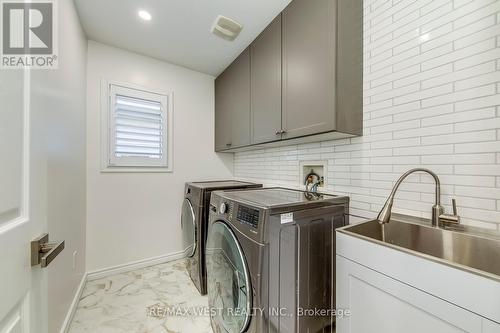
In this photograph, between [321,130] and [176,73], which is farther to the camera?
[176,73]

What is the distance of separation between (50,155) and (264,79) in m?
1.62

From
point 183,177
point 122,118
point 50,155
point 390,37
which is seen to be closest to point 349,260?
point 390,37

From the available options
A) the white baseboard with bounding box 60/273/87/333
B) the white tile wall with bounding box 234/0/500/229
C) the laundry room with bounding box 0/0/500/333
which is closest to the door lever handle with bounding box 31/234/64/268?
the laundry room with bounding box 0/0/500/333

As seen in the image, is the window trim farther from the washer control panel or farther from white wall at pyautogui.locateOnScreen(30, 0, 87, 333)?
the washer control panel

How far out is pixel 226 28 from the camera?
5.96ft

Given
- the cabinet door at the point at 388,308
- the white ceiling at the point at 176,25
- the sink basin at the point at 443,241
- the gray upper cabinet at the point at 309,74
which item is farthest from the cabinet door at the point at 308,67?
the cabinet door at the point at 388,308

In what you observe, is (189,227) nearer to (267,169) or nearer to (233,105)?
(267,169)

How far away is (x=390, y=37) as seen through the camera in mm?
1271

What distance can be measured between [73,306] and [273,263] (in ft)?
5.77

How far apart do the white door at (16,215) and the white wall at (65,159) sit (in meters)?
0.16

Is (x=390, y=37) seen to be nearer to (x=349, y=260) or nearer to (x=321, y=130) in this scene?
(x=321, y=130)

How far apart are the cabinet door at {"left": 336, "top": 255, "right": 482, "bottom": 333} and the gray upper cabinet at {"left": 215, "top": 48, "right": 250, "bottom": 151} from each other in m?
1.45

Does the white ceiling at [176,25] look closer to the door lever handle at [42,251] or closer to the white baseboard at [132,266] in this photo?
the door lever handle at [42,251]

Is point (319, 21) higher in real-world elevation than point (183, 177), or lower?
higher
